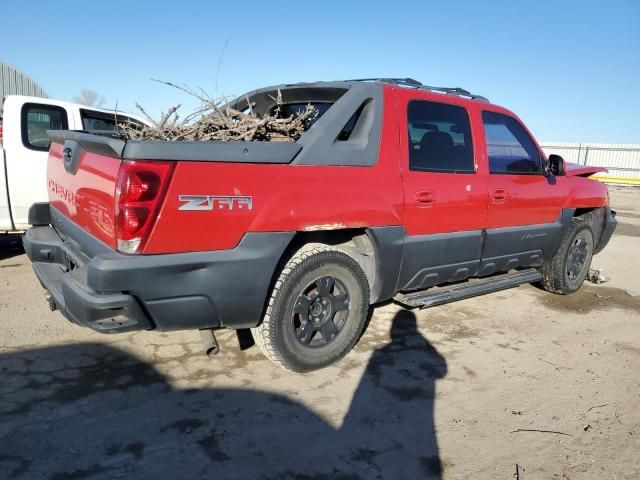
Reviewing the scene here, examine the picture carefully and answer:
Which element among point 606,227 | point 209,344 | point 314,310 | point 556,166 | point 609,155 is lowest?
point 209,344

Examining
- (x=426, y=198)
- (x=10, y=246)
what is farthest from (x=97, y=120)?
(x=426, y=198)

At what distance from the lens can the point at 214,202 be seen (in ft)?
8.55

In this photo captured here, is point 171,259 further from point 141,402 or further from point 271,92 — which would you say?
point 271,92

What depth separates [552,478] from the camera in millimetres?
2336

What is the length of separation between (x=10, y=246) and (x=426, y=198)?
608cm

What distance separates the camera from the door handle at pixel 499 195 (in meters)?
4.21

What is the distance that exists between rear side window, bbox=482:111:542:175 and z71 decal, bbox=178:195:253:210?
97.7 inches

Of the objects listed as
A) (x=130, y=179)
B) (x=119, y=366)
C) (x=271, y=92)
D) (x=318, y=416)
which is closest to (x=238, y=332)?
(x=119, y=366)

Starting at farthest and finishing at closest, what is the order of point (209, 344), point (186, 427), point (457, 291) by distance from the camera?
1. point (457, 291)
2. point (209, 344)
3. point (186, 427)

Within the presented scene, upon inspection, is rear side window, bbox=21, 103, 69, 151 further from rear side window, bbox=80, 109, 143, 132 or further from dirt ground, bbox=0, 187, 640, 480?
dirt ground, bbox=0, 187, 640, 480

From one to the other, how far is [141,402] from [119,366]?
0.54 metres

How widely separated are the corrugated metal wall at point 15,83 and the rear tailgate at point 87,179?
672 inches

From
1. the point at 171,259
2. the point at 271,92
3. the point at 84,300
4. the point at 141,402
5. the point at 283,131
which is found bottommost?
the point at 141,402

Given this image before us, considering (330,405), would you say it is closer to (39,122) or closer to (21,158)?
(21,158)
